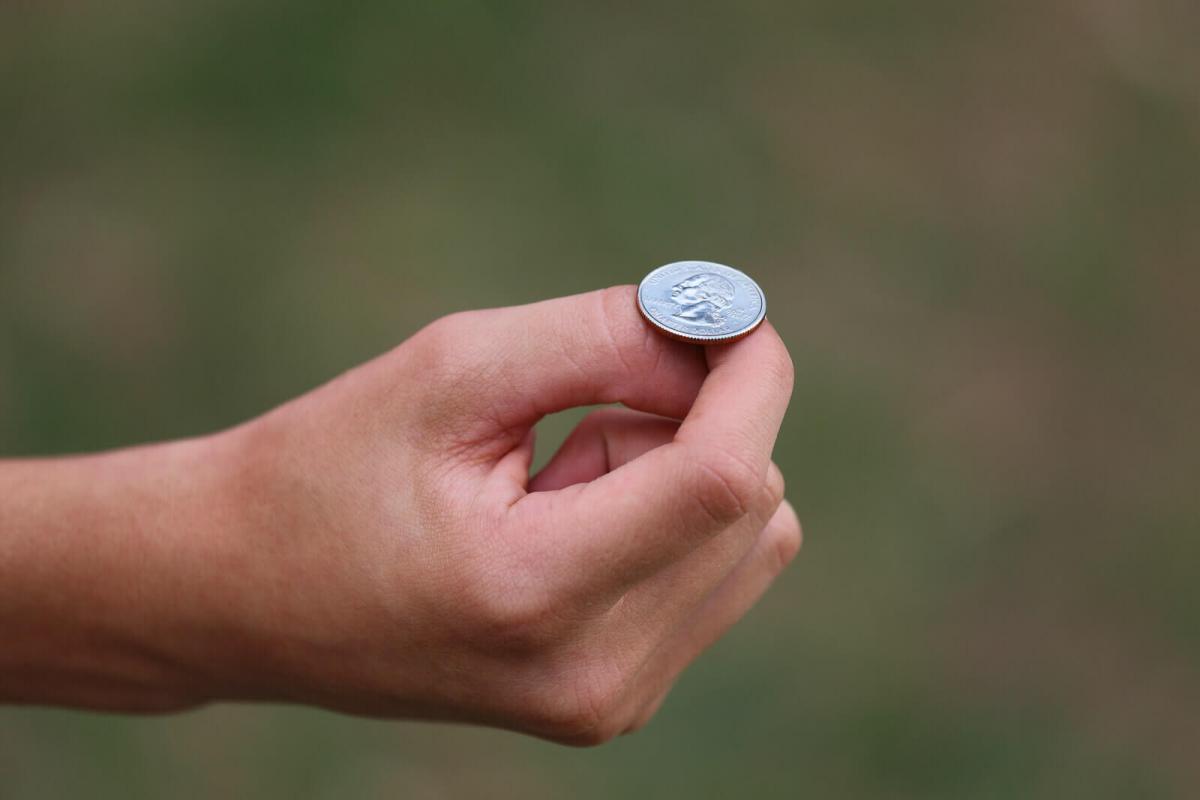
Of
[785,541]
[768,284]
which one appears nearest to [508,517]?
[785,541]

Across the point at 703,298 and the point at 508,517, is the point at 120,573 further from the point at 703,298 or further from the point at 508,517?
the point at 703,298

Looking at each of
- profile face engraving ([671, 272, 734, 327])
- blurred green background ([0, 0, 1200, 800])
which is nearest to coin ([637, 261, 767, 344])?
profile face engraving ([671, 272, 734, 327])

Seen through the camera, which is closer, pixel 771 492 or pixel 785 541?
pixel 771 492

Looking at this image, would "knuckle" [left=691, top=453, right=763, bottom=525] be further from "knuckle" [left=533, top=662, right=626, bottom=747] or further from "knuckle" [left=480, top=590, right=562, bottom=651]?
"knuckle" [left=533, top=662, right=626, bottom=747]

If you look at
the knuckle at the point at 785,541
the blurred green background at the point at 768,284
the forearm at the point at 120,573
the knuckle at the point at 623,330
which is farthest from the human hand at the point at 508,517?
the blurred green background at the point at 768,284

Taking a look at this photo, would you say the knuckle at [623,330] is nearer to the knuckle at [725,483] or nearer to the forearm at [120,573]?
the knuckle at [725,483]

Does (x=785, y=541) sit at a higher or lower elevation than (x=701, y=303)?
lower
